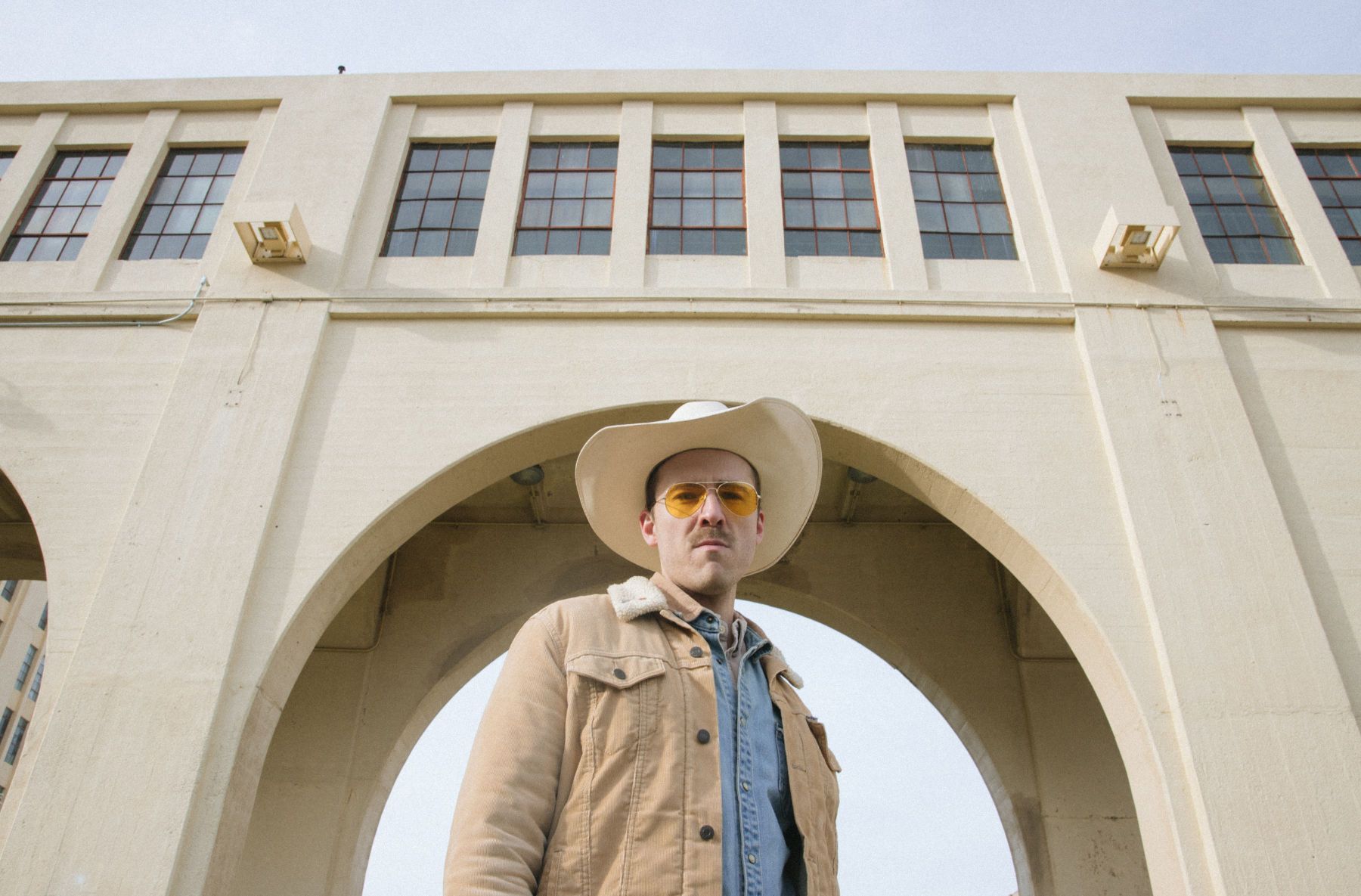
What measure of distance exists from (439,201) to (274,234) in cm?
188

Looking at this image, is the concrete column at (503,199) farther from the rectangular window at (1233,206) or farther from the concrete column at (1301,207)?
the concrete column at (1301,207)

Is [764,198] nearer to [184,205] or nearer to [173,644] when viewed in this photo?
[184,205]

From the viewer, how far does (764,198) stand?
31.6ft

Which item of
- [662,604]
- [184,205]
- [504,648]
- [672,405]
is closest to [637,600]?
[662,604]

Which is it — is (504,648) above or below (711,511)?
above

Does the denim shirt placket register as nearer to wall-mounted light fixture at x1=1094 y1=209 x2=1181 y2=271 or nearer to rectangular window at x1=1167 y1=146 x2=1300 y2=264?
wall-mounted light fixture at x1=1094 y1=209 x2=1181 y2=271

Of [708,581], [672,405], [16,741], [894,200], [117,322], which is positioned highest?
[16,741]

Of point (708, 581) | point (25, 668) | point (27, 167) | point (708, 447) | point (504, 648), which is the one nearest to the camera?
point (708, 581)


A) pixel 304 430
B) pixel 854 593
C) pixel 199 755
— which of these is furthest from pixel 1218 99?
pixel 199 755

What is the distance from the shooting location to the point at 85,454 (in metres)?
8.00

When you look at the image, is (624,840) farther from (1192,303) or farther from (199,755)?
(1192,303)

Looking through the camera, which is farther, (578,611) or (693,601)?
(693,601)

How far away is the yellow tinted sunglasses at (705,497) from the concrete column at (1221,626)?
16.4 feet

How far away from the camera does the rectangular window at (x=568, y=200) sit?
952 cm
